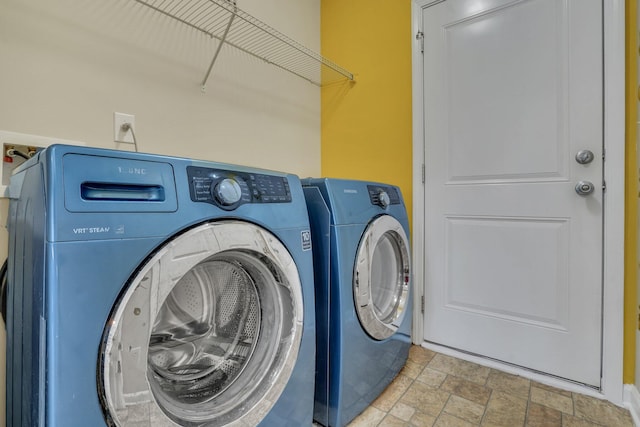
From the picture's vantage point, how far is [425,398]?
1.29m

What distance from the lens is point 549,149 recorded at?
1412 millimetres

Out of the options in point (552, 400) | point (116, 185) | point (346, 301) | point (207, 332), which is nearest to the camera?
point (116, 185)

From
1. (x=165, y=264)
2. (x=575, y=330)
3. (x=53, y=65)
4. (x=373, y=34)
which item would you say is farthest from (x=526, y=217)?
(x=53, y=65)

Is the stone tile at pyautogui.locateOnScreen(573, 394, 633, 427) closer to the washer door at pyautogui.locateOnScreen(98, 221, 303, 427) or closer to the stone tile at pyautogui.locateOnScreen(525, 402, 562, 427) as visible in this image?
the stone tile at pyautogui.locateOnScreen(525, 402, 562, 427)

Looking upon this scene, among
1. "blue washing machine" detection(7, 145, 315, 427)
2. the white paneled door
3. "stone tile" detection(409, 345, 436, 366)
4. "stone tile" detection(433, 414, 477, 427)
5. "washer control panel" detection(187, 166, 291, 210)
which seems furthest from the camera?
"stone tile" detection(409, 345, 436, 366)

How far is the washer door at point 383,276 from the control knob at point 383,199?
0.16ft

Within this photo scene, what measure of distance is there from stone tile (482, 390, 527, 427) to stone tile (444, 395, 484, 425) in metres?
0.02

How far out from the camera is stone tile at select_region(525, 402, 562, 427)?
1.15 m

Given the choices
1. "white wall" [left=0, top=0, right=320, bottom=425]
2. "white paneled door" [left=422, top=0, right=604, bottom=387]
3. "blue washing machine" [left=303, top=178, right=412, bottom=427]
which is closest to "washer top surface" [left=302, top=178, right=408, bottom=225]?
"blue washing machine" [left=303, top=178, right=412, bottom=427]

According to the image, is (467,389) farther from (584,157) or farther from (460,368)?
(584,157)

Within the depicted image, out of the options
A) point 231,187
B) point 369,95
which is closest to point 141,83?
point 231,187

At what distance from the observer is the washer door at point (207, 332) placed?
0.56 meters

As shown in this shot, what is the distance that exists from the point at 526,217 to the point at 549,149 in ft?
1.07

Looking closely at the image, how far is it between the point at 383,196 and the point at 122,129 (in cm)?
109
